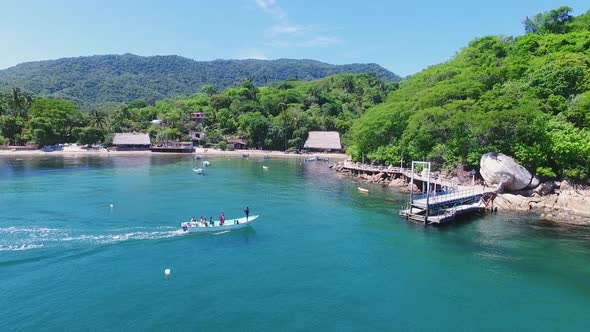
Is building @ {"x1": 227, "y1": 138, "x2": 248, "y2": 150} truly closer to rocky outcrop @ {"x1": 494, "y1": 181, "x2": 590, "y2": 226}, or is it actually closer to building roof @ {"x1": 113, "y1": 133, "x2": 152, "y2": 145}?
building roof @ {"x1": 113, "y1": 133, "x2": 152, "y2": 145}

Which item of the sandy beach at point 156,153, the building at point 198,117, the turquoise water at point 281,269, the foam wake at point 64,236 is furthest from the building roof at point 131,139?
the foam wake at point 64,236

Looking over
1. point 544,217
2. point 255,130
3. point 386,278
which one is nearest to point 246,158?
point 255,130

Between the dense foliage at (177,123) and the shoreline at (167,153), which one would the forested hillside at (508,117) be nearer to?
the shoreline at (167,153)

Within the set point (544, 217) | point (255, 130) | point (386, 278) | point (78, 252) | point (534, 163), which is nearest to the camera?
point (386, 278)

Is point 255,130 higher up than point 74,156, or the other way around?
point 255,130

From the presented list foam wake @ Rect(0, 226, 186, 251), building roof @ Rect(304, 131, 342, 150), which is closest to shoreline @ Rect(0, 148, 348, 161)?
building roof @ Rect(304, 131, 342, 150)

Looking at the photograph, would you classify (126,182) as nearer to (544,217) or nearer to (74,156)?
(74,156)

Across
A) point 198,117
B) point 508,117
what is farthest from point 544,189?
point 198,117

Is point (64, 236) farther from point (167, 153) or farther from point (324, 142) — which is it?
point (324, 142)
